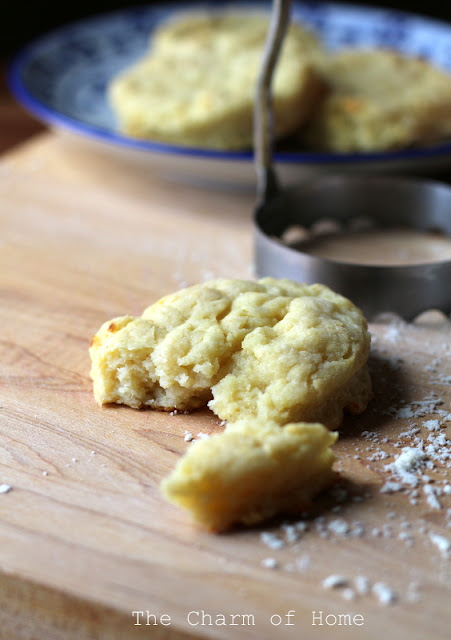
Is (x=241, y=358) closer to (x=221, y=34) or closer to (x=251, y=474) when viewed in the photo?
(x=251, y=474)

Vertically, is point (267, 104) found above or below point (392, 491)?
above

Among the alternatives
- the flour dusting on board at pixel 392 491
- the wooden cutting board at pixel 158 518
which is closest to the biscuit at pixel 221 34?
the wooden cutting board at pixel 158 518

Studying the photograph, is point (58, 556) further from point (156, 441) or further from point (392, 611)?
point (392, 611)

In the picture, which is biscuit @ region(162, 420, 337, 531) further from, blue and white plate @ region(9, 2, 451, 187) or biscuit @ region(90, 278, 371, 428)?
blue and white plate @ region(9, 2, 451, 187)

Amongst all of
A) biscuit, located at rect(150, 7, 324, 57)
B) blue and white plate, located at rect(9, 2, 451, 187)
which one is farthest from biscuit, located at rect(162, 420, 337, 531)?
biscuit, located at rect(150, 7, 324, 57)

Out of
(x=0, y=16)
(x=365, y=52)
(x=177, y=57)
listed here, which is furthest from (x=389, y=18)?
(x=0, y=16)

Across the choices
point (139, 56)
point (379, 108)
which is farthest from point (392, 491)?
point (139, 56)
